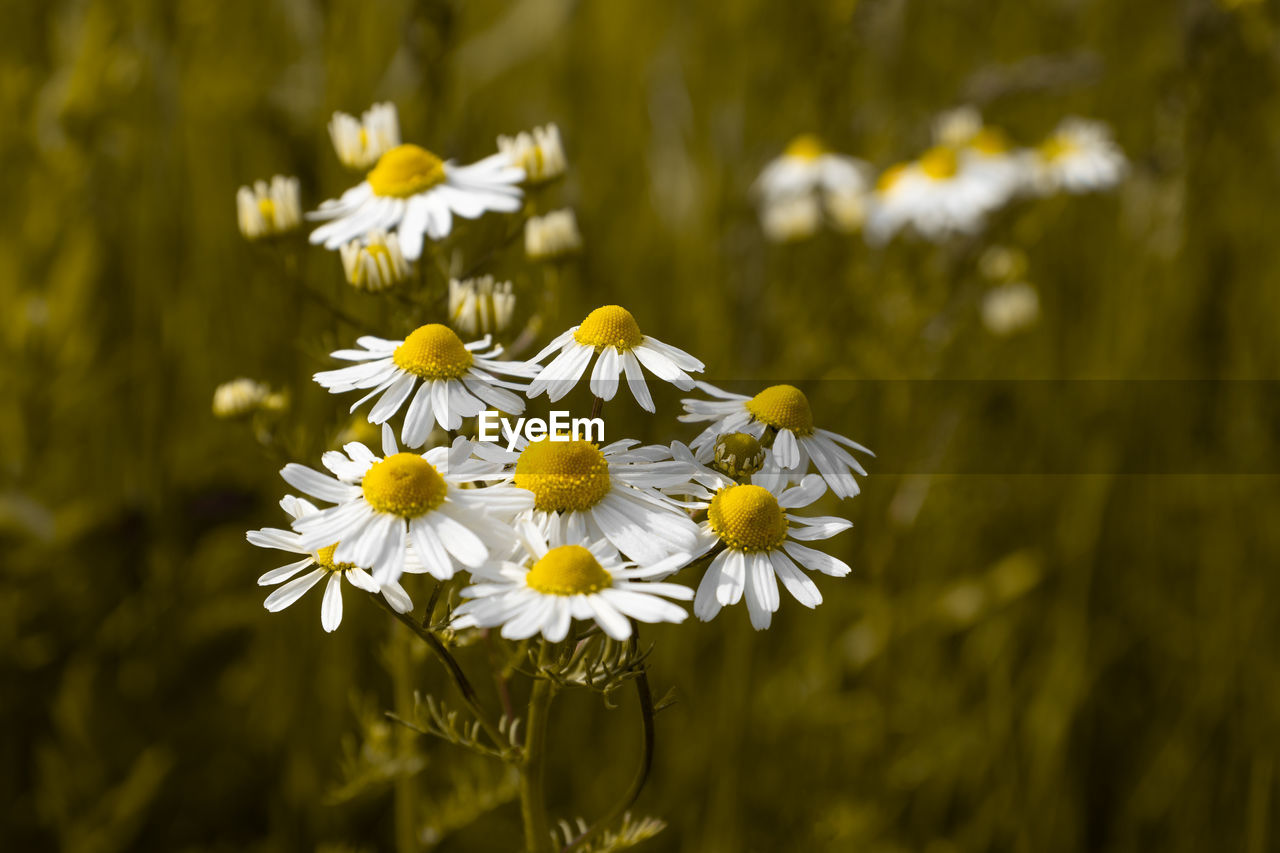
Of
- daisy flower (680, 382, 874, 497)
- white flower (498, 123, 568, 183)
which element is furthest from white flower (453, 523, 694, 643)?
white flower (498, 123, 568, 183)

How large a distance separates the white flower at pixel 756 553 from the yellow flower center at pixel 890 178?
8.20ft

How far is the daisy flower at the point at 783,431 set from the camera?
1265 millimetres

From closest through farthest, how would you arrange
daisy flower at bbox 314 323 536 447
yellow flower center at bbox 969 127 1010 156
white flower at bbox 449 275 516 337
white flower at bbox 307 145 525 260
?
daisy flower at bbox 314 323 536 447
white flower at bbox 449 275 516 337
white flower at bbox 307 145 525 260
yellow flower center at bbox 969 127 1010 156

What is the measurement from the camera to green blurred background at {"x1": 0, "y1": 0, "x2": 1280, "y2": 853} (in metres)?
2.44

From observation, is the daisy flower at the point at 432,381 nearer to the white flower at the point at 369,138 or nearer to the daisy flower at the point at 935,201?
the white flower at the point at 369,138

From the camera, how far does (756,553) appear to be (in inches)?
46.1

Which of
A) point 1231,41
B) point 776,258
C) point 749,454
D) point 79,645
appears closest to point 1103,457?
point 1231,41

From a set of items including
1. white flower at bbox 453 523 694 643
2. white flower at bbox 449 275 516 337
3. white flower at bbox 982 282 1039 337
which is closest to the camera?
white flower at bbox 453 523 694 643

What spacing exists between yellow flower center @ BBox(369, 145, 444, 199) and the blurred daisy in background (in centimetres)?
159

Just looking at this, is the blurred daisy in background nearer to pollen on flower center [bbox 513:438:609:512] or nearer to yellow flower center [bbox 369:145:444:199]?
yellow flower center [bbox 369:145:444:199]

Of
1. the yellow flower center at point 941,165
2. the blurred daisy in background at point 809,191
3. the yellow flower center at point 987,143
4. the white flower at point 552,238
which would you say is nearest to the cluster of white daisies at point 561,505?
the white flower at point 552,238

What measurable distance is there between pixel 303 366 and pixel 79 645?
100 cm

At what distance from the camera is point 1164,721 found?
114 inches

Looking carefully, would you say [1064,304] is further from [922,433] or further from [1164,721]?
[1164,721]
